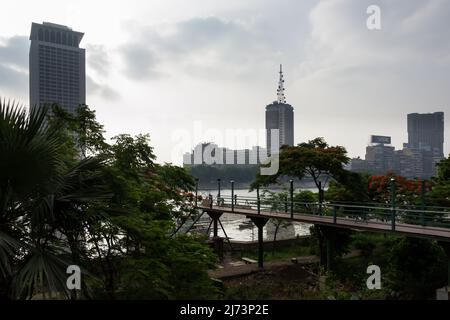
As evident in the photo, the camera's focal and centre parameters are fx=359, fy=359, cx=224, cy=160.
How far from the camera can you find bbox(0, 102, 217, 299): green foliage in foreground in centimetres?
465

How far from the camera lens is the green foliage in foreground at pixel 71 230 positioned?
4.65 m

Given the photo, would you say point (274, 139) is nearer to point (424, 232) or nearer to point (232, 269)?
point (232, 269)

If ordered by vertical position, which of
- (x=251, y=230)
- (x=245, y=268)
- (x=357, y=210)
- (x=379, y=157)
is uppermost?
(x=379, y=157)

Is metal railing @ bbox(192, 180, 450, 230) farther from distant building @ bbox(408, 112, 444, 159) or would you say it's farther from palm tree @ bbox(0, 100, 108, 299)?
distant building @ bbox(408, 112, 444, 159)

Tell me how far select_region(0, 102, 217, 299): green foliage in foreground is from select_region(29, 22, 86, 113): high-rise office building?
12.7 m

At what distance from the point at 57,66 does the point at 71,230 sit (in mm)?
15600

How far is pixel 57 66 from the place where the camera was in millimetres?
18469

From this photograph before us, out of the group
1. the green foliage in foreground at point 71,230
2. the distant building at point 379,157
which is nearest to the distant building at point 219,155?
the green foliage in foreground at point 71,230

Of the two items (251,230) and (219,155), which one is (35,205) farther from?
(251,230)

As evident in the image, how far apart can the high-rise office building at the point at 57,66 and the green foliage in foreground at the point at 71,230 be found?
1266 cm

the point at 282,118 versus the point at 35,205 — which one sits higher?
the point at 282,118

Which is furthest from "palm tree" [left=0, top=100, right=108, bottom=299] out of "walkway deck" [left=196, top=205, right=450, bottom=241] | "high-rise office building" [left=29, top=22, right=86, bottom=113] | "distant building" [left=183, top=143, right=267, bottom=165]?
"high-rise office building" [left=29, top=22, right=86, bottom=113]

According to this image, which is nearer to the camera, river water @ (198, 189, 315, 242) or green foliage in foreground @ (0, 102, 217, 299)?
green foliage in foreground @ (0, 102, 217, 299)

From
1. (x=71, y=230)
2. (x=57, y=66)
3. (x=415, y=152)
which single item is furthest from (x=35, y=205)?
(x=415, y=152)
